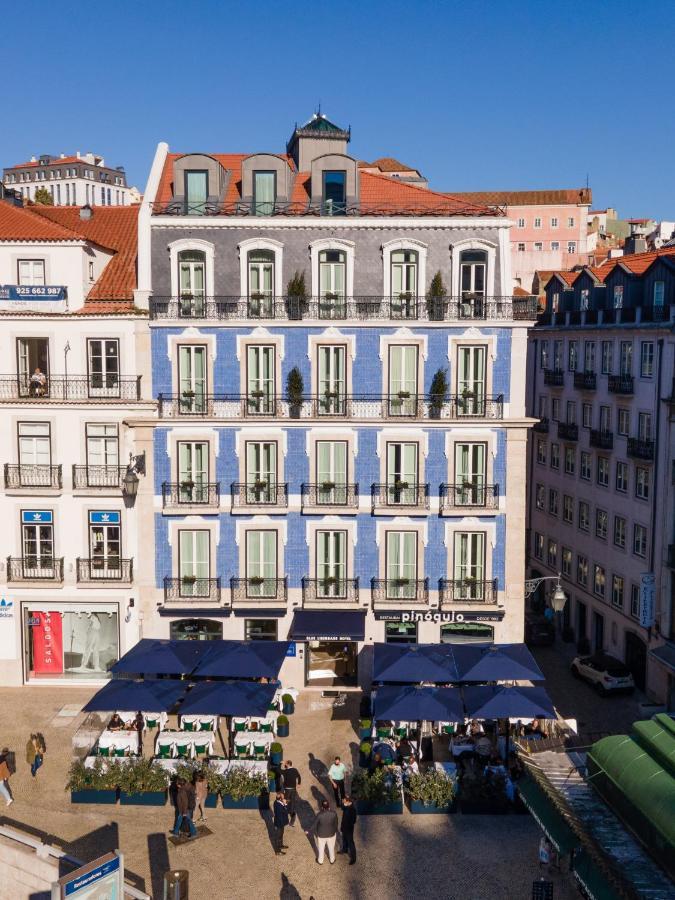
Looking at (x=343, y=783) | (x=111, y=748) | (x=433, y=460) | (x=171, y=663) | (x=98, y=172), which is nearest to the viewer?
(x=343, y=783)

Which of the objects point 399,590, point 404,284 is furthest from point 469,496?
point 404,284

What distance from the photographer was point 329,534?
36.8 meters

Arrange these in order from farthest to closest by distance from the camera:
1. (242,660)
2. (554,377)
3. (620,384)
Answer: (554,377) < (620,384) < (242,660)

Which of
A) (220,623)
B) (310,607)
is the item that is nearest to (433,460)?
(310,607)

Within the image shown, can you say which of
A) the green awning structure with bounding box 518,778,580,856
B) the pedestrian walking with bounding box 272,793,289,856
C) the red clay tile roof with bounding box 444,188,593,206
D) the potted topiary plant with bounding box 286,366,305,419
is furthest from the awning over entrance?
the red clay tile roof with bounding box 444,188,593,206

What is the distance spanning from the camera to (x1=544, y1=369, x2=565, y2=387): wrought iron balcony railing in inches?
2100

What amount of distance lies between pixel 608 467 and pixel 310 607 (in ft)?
64.4

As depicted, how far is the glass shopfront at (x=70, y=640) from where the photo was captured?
3800 centimetres

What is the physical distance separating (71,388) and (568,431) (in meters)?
28.4

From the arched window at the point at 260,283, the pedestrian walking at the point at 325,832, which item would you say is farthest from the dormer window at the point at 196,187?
the pedestrian walking at the point at 325,832

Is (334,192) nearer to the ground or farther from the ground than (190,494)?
farther from the ground

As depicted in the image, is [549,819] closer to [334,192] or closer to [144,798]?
[144,798]

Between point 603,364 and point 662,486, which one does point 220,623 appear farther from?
point 603,364

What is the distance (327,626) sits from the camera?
35.7 m
